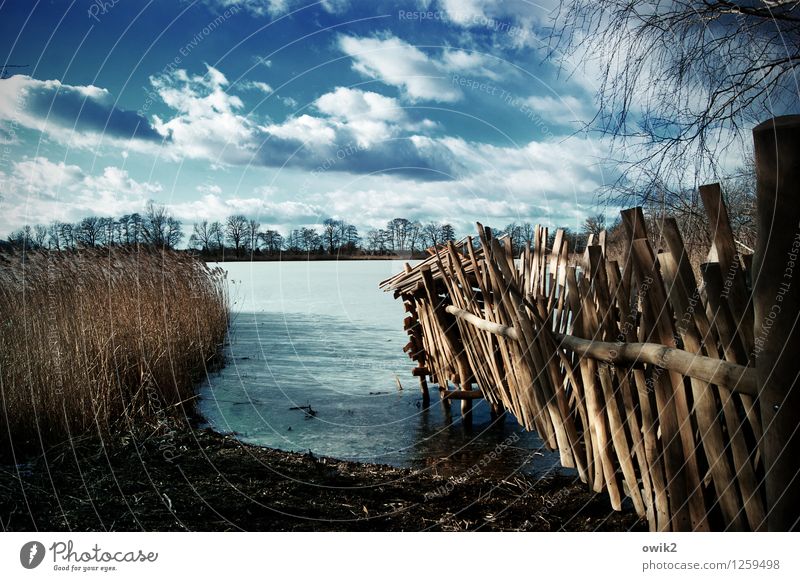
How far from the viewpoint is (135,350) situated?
20.0 feet

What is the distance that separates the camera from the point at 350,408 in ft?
21.4

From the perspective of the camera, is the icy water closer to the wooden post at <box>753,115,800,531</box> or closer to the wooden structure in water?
the wooden structure in water

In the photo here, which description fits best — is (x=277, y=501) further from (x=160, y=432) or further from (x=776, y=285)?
(x=776, y=285)

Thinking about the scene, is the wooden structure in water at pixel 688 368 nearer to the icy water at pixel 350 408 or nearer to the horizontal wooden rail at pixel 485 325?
the horizontal wooden rail at pixel 485 325

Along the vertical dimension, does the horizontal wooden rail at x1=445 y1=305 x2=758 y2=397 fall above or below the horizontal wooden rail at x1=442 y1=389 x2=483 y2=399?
above

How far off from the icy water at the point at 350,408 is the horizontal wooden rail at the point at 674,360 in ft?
5.40

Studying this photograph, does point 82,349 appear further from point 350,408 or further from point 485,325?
point 485,325

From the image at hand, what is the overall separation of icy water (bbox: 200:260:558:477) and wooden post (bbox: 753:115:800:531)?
243 centimetres

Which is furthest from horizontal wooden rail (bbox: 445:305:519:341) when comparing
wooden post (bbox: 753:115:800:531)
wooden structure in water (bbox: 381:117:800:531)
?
wooden post (bbox: 753:115:800:531)
